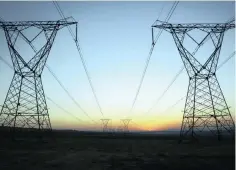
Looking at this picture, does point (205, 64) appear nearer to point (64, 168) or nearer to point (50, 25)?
point (50, 25)

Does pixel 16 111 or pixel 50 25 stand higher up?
pixel 50 25

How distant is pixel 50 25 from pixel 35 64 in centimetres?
478

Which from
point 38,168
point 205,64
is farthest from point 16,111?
point 205,64

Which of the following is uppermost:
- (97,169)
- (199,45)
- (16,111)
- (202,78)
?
(199,45)

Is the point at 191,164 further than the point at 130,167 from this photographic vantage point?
Yes

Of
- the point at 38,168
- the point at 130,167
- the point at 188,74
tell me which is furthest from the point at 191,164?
the point at 188,74

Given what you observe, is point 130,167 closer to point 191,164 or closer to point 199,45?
point 191,164

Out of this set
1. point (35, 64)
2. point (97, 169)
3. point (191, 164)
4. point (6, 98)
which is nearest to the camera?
point (97, 169)

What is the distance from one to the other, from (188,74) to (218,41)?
509 centimetres

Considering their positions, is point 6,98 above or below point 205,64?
below

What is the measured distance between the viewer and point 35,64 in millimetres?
35469

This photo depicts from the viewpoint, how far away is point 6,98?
3319 centimetres

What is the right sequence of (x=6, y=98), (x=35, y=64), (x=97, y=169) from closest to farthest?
(x=97, y=169) → (x=6, y=98) → (x=35, y=64)

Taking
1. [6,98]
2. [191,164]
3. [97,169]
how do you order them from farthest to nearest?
1. [6,98]
2. [191,164]
3. [97,169]
